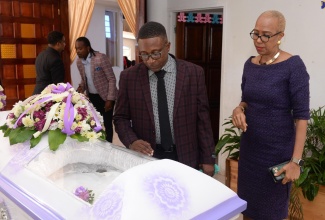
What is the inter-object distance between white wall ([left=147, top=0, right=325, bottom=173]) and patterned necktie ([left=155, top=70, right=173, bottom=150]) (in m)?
1.94

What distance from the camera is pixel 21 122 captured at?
1646 millimetres

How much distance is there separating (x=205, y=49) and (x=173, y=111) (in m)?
3.34

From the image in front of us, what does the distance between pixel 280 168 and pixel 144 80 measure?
92 cm

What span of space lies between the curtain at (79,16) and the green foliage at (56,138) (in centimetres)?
456

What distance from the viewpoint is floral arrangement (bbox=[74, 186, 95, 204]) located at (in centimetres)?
127

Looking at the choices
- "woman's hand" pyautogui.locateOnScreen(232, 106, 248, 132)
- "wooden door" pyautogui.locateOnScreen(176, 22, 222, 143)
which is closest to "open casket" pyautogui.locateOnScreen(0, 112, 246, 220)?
"woman's hand" pyautogui.locateOnScreen(232, 106, 248, 132)

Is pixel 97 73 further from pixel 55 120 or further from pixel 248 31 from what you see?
pixel 55 120

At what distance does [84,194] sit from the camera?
4.32 feet

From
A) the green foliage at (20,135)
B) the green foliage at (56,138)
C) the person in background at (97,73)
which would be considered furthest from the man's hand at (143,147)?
the person in background at (97,73)

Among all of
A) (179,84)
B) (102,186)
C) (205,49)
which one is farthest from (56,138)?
(205,49)

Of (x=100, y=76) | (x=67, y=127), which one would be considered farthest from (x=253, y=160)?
(x=100, y=76)

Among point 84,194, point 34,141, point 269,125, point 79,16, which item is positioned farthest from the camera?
point 79,16

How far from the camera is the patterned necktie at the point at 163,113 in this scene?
1.98 m

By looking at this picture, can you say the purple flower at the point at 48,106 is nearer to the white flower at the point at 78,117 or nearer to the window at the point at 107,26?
the white flower at the point at 78,117
